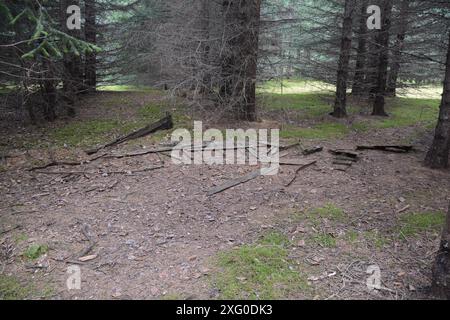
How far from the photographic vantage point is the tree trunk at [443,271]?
3.52 meters

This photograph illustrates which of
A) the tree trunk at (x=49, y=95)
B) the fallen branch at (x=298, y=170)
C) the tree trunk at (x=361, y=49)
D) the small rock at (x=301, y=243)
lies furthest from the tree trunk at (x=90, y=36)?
the small rock at (x=301, y=243)

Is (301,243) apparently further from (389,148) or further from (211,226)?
(389,148)

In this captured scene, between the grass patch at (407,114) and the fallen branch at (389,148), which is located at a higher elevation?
the grass patch at (407,114)

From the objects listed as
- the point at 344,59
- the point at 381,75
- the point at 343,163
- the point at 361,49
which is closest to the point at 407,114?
the point at 381,75

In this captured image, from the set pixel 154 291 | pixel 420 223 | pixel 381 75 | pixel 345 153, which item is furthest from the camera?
pixel 381 75

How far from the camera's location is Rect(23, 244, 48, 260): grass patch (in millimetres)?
4488

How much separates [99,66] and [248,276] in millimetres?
12740

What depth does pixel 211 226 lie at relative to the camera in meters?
5.25

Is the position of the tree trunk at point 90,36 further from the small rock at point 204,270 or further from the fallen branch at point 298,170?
the small rock at point 204,270

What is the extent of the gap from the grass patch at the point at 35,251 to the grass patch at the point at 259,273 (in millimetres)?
2479

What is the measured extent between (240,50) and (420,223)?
650 centimetres

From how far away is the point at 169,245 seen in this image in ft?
15.7

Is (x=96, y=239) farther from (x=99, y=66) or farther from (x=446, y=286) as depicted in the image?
(x=99, y=66)

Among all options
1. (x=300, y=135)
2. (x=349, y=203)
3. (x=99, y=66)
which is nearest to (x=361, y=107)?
(x=300, y=135)
